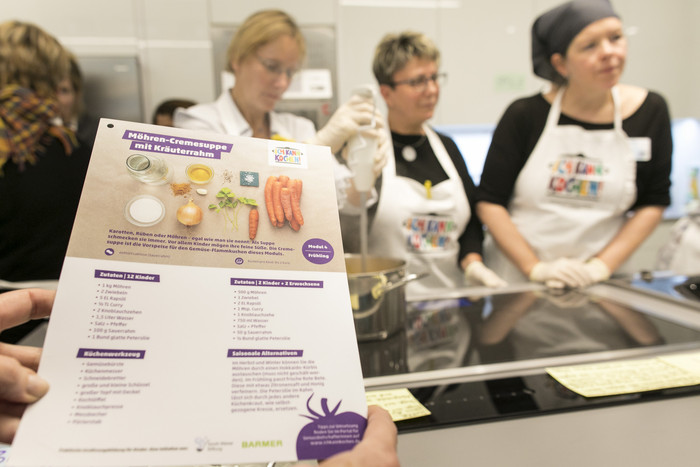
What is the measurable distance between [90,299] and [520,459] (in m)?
0.44

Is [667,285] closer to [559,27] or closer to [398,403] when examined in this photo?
[559,27]

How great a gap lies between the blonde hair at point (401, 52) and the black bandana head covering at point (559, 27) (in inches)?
12.2

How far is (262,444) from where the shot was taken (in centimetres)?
36

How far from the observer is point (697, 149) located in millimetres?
3234

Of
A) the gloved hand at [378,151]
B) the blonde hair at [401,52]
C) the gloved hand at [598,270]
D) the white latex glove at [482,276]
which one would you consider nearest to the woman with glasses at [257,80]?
the blonde hair at [401,52]

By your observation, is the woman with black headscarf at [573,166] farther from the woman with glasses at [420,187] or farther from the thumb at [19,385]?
the thumb at [19,385]

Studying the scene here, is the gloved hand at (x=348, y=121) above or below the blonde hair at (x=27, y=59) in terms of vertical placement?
below

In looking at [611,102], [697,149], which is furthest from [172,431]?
[697,149]

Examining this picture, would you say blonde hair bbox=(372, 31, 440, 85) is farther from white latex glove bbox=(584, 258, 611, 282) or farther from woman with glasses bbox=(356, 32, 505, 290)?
white latex glove bbox=(584, 258, 611, 282)

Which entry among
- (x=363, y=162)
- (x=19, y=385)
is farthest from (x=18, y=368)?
(x=363, y=162)

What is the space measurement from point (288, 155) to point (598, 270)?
1126 mm

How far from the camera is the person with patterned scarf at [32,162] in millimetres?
1236

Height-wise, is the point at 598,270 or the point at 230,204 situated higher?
the point at 230,204

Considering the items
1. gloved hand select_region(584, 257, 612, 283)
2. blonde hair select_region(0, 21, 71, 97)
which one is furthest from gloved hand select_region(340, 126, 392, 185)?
blonde hair select_region(0, 21, 71, 97)
